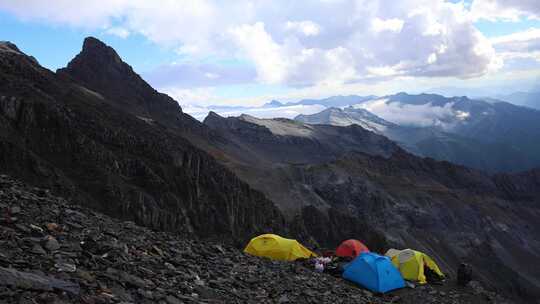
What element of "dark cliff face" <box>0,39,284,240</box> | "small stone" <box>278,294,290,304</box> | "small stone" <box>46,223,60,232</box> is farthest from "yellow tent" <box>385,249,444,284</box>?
"dark cliff face" <box>0,39,284,240</box>

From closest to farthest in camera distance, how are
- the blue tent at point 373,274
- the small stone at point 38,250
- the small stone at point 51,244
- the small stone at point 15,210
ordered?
the small stone at point 38,250 < the small stone at point 51,244 < the small stone at point 15,210 < the blue tent at point 373,274

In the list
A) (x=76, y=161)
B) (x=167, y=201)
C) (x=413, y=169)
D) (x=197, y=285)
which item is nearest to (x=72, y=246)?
(x=197, y=285)

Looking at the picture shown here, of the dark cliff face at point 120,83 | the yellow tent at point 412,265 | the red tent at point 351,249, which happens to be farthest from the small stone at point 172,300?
the dark cliff face at point 120,83

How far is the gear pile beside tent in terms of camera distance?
23422mm

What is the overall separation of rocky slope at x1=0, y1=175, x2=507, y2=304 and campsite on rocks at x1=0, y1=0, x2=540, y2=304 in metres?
0.05

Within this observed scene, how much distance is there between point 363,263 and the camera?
23734 millimetres

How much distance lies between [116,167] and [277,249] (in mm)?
35187

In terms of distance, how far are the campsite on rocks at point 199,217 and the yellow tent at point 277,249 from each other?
98 mm

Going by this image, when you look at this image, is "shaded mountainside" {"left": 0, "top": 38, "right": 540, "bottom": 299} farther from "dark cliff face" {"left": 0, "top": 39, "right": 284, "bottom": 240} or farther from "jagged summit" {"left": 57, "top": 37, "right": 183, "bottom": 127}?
"jagged summit" {"left": 57, "top": 37, "right": 183, "bottom": 127}

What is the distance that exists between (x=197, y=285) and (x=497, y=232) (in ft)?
468

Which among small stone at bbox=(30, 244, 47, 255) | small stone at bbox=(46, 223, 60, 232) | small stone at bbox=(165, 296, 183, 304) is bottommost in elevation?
small stone at bbox=(165, 296, 183, 304)

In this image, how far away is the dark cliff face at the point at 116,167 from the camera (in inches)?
1962

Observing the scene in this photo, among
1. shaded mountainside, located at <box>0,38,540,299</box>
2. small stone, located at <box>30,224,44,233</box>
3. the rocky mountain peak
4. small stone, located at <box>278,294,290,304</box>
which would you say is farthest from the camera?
the rocky mountain peak

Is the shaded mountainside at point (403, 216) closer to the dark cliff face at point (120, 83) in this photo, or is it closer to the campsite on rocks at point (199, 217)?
the campsite on rocks at point (199, 217)
